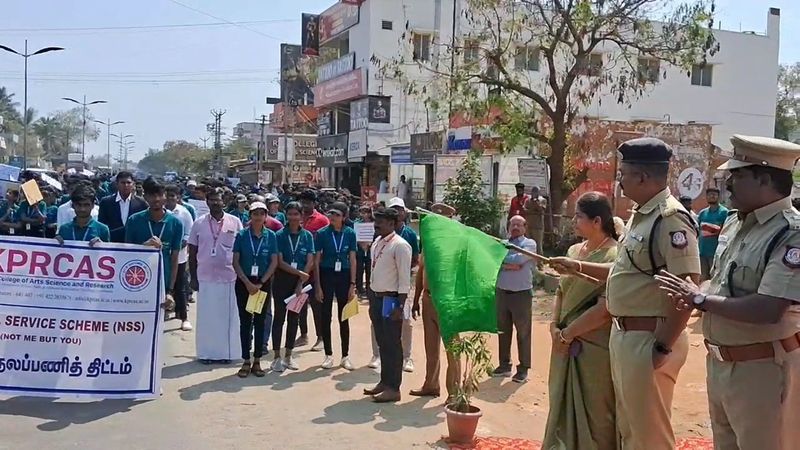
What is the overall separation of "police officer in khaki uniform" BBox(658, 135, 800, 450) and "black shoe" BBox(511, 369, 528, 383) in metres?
4.83

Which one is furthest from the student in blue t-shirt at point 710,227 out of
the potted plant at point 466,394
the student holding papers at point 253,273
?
the student holding papers at point 253,273

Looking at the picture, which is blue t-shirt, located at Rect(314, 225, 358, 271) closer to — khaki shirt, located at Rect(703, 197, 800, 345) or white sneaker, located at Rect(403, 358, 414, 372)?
white sneaker, located at Rect(403, 358, 414, 372)

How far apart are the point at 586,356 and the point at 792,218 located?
159cm

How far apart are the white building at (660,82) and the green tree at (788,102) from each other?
12314mm

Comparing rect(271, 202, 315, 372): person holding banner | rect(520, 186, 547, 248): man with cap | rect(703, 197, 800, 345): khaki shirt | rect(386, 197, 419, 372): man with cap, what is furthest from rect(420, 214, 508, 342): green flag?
rect(520, 186, 547, 248): man with cap

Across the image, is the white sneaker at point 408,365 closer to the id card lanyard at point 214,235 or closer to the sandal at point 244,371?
the sandal at point 244,371

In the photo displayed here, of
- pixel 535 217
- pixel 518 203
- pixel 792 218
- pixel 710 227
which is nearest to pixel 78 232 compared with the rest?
pixel 792 218

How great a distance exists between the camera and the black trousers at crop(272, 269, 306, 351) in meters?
8.38

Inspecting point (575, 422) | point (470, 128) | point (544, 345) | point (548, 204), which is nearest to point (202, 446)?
point (575, 422)

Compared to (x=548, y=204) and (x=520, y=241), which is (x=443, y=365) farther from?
(x=548, y=204)

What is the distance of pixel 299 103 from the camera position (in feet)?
195

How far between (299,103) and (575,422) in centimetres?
5659

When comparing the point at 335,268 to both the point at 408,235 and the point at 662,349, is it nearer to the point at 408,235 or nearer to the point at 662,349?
the point at 408,235

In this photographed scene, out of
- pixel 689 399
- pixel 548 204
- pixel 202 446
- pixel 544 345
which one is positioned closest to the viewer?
pixel 202 446
